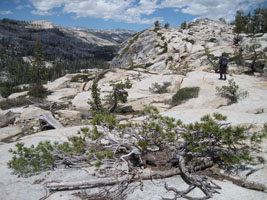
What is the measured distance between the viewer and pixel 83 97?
26406 mm

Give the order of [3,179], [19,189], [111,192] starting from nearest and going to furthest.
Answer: [111,192], [19,189], [3,179]

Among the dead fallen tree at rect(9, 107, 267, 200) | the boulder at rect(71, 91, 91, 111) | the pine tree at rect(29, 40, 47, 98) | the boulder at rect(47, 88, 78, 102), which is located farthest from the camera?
the pine tree at rect(29, 40, 47, 98)

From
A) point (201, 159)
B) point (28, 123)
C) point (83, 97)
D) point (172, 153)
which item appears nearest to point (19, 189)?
point (172, 153)

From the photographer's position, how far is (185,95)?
16797mm

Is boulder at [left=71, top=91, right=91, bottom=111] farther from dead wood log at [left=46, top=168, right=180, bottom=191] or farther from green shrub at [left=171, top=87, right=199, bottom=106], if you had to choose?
dead wood log at [left=46, top=168, right=180, bottom=191]

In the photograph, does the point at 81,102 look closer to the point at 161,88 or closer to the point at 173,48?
the point at 161,88

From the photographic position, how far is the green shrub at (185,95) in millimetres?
16531

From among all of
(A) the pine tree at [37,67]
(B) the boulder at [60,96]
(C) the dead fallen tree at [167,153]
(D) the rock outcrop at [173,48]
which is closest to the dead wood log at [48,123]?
(C) the dead fallen tree at [167,153]

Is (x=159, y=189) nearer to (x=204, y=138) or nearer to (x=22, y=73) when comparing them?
(x=204, y=138)

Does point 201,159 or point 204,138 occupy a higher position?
point 204,138

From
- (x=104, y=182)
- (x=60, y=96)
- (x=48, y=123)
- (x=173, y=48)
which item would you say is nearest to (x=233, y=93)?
(x=104, y=182)

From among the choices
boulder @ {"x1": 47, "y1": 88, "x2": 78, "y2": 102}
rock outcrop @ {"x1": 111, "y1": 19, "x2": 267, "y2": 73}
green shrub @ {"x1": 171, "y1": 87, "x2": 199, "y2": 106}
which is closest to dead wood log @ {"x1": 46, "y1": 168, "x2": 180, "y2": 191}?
green shrub @ {"x1": 171, "y1": 87, "x2": 199, "y2": 106}

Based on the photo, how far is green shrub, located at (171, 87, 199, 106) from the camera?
1653 centimetres

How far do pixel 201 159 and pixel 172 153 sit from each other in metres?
0.93
